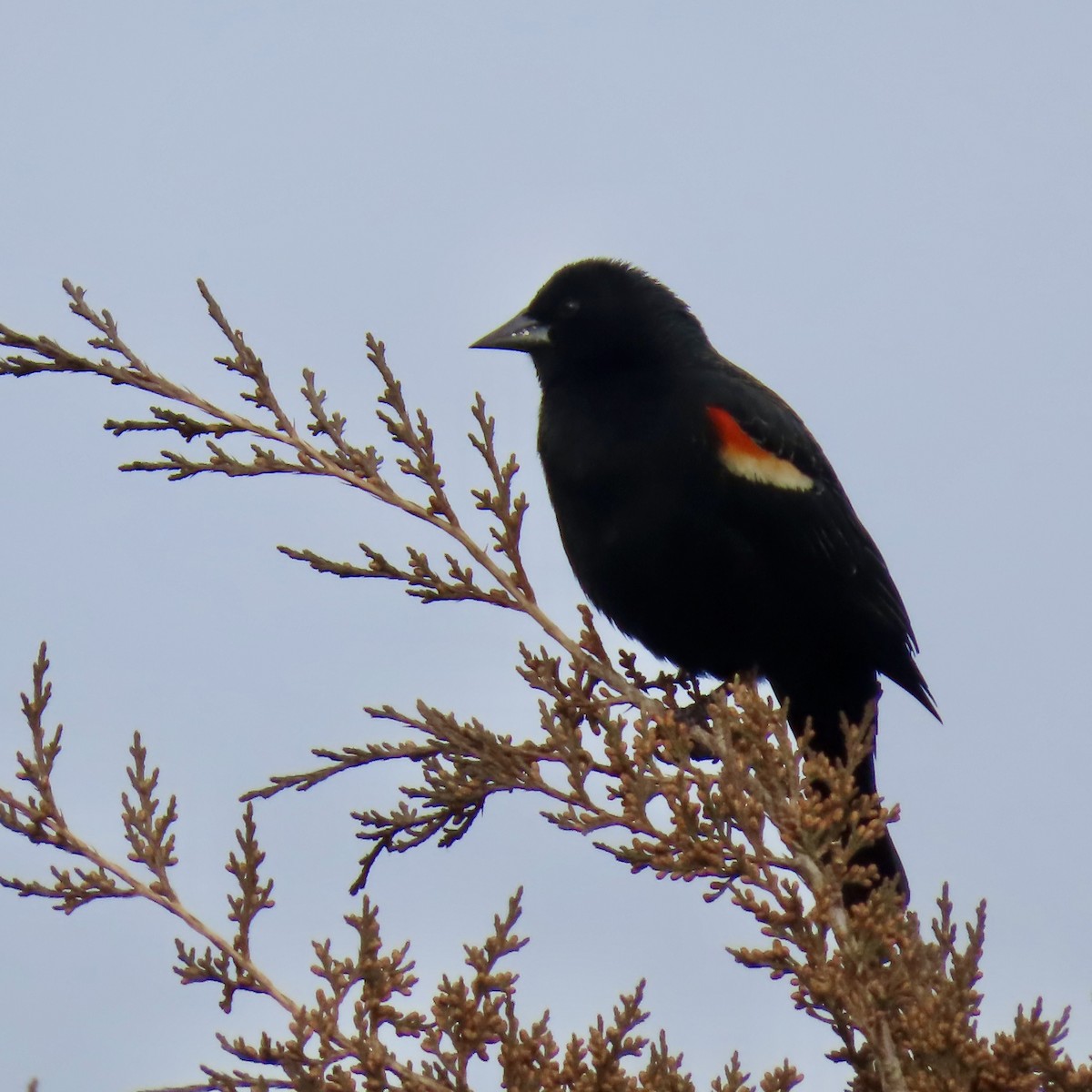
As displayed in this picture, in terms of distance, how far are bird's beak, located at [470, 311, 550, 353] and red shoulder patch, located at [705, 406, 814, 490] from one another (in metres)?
0.66

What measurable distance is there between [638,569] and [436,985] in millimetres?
1724

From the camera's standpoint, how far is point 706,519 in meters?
3.73

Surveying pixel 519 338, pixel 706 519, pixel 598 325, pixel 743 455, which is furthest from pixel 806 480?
pixel 519 338

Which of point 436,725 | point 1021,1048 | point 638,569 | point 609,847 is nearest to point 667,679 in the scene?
point 638,569

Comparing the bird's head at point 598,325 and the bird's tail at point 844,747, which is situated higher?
the bird's head at point 598,325

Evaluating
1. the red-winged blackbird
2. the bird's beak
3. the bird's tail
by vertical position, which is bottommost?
the bird's tail

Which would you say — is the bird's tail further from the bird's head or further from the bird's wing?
the bird's head

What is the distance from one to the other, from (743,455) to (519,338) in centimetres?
84

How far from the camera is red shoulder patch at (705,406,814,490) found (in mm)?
3775

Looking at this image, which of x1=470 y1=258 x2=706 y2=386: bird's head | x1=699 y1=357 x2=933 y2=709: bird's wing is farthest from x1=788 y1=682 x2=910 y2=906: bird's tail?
x1=470 y1=258 x2=706 y2=386: bird's head

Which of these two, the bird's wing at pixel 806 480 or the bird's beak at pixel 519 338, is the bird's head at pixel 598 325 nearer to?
the bird's beak at pixel 519 338

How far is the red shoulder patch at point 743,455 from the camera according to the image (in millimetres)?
3775

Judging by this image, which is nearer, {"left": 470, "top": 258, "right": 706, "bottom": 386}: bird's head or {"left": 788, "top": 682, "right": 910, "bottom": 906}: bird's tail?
{"left": 788, "top": 682, "right": 910, "bottom": 906}: bird's tail

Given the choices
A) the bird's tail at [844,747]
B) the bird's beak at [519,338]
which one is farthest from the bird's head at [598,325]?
the bird's tail at [844,747]
